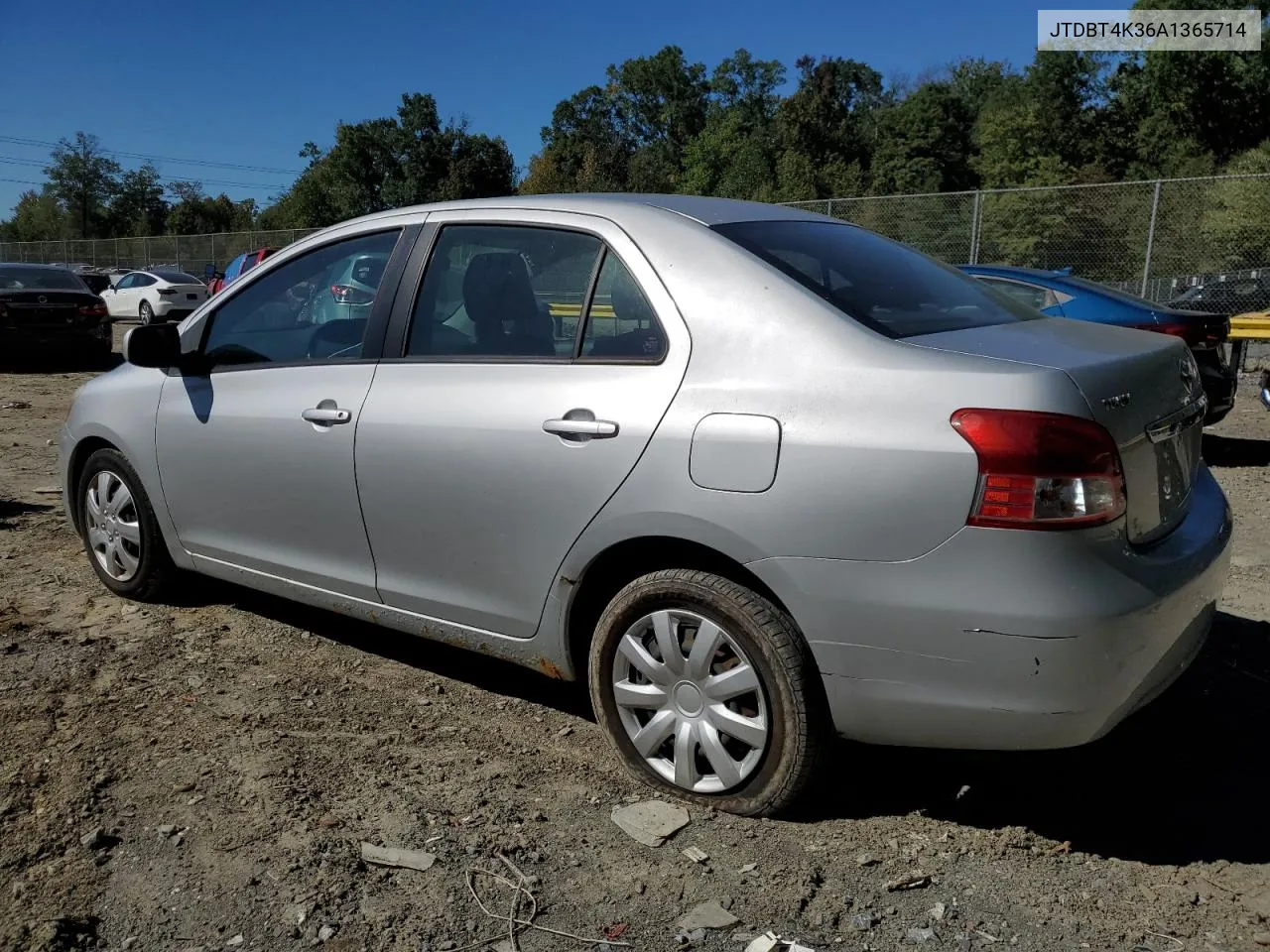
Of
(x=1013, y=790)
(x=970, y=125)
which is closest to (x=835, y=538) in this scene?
(x=1013, y=790)

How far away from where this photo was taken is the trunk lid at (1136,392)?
2559 millimetres

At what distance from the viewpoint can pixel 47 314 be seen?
14.7 metres

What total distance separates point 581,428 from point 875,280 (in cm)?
97

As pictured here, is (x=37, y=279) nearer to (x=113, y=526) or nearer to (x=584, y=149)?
(x=113, y=526)

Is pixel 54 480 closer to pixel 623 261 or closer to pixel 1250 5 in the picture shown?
pixel 623 261

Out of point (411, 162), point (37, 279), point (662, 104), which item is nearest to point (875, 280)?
point (37, 279)

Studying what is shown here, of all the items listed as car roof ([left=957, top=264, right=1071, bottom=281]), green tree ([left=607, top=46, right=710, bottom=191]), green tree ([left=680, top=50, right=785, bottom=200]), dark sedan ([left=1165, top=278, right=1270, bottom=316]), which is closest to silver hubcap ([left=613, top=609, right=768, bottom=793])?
car roof ([left=957, top=264, right=1071, bottom=281])

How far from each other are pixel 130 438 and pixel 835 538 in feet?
10.4

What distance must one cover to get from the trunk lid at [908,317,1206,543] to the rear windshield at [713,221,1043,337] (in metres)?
0.11

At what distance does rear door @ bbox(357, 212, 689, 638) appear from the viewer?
3000 mm

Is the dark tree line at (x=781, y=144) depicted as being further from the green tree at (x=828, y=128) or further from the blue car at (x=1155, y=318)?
the blue car at (x=1155, y=318)

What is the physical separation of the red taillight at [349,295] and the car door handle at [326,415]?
421 mm

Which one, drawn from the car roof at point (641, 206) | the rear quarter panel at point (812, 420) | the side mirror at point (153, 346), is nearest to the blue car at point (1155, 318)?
the car roof at point (641, 206)

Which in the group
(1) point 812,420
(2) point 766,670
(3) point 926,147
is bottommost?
(2) point 766,670
